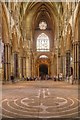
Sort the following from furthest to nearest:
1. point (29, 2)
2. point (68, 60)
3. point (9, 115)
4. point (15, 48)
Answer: point (29, 2)
point (68, 60)
point (15, 48)
point (9, 115)

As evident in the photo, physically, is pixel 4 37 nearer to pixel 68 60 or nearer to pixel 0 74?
pixel 0 74

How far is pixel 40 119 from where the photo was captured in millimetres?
6438

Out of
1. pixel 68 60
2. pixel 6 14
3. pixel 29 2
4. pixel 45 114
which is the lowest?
pixel 45 114

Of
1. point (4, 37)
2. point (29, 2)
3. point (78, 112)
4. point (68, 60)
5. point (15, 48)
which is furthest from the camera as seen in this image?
point (29, 2)

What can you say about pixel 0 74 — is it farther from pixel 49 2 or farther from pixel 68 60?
pixel 49 2

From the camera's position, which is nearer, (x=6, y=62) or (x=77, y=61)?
(x=77, y=61)

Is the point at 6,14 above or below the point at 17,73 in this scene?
above

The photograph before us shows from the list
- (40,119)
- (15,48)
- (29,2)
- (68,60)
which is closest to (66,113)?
(40,119)

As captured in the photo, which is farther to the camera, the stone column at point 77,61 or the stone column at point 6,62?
the stone column at point 6,62

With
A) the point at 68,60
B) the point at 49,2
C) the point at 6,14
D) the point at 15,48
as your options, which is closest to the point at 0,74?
the point at 6,14

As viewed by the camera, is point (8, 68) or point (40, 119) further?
point (8, 68)

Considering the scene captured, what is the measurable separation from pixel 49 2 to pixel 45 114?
141 feet

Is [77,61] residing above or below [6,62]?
above

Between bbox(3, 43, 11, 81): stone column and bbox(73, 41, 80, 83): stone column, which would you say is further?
bbox(3, 43, 11, 81): stone column
